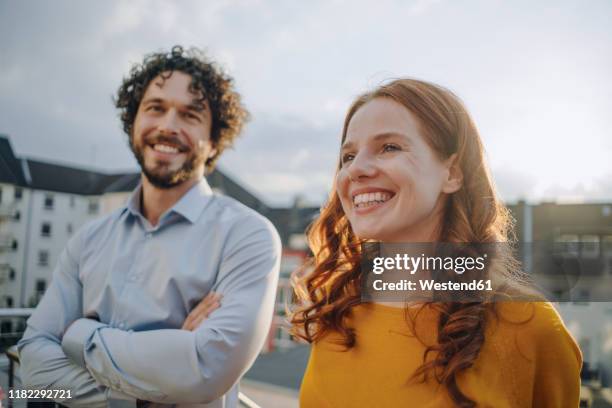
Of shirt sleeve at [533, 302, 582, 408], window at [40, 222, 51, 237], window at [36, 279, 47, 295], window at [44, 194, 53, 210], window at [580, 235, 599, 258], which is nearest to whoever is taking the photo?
shirt sleeve at [533, 302, 582, 408]

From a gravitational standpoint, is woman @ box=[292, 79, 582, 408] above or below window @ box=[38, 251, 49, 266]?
above

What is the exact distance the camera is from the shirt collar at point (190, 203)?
184 centimetres

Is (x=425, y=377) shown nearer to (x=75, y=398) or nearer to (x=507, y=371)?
(x=507, y=371)

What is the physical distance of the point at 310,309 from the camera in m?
1.40

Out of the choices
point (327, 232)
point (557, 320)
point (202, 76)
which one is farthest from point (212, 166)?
point (557, 320)

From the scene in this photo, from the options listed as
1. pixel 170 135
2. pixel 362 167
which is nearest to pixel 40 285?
pixel 170 135

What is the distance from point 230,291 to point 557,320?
3.44 ft

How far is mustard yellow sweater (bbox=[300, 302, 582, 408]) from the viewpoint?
0.96m

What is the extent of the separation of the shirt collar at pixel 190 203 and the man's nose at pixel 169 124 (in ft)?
0.88

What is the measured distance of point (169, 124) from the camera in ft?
5.87

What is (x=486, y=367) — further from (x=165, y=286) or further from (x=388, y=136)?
(x=165, y=286)

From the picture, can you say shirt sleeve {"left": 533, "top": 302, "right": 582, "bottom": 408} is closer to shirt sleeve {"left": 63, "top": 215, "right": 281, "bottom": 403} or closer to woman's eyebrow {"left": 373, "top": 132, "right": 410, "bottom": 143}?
woman's eyebrow {"left": 373, "top": 132, "right": 410, "bottom": 143}

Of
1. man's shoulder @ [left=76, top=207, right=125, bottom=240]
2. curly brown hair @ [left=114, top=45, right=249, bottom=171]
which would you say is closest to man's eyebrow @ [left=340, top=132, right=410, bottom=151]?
curly brown hair @ [left=114, top=45, right=249, bottom=171]

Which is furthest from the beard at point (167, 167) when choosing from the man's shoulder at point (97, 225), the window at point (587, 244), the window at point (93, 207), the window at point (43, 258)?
the window at point (93, 207)
